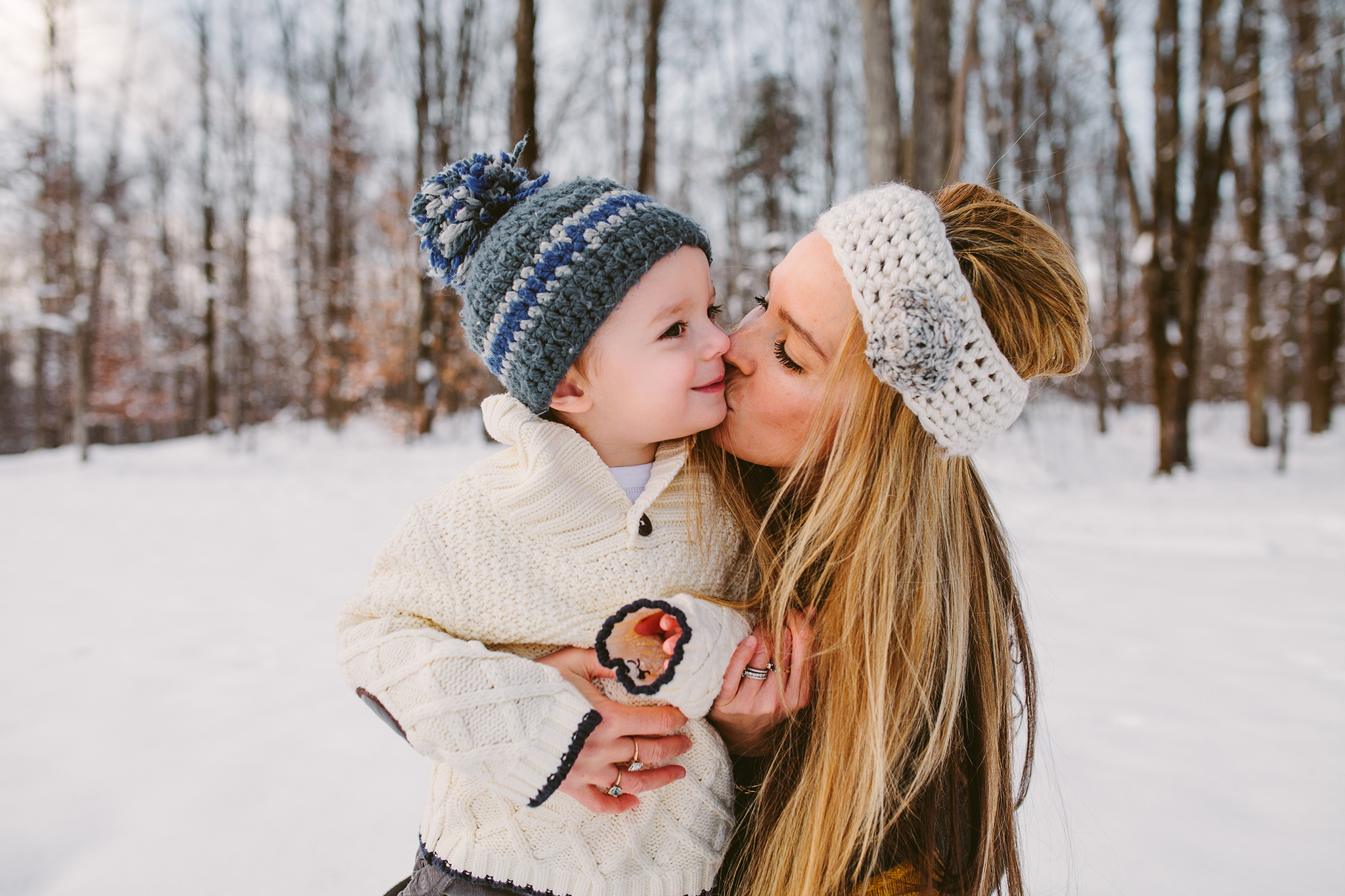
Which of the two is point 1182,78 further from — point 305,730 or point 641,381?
point 305,730

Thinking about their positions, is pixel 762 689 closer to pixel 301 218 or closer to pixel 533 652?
pixel 533 652

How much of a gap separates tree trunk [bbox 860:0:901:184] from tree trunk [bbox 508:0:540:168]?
305cm

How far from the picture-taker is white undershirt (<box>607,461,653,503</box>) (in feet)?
4.87

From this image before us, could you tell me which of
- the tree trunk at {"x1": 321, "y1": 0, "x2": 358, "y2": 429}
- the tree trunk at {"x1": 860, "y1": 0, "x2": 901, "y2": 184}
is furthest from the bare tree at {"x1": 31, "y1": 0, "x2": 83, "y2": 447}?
the tree trunk at {"x1": 860, "y1": 0, "x2": 901, "y2": 184}

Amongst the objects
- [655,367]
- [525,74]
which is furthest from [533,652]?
[525,74]

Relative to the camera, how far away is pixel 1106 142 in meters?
19.8

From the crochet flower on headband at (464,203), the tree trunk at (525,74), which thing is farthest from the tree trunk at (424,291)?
the crochet flower on headband at (464,203)

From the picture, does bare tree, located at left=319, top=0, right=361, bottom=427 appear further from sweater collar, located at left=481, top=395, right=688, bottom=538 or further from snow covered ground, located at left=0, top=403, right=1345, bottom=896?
sweater collar, located at left=481, top=395, right=688, bottom=538

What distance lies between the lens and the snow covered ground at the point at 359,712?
6.31ft

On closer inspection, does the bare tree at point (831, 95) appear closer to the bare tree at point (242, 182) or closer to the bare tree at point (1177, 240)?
the bare tree at point (1177, 240)

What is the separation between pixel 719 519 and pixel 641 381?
1.17ft

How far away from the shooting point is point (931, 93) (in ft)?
15.0

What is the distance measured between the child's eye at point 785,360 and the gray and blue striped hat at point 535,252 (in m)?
0.29

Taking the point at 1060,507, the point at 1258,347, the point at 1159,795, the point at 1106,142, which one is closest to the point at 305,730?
the point at 1159,795
